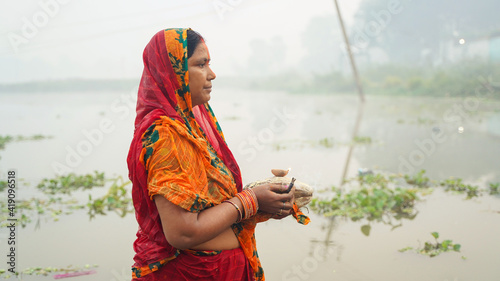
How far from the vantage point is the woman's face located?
1768 millimetres

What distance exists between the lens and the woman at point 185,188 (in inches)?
60.5

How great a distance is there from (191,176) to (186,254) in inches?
12.3

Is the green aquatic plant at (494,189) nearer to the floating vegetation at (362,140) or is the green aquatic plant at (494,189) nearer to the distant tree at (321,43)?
the floating vegetation at (362,140)

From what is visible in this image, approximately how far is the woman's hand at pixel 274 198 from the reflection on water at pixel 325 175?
2.25 metres

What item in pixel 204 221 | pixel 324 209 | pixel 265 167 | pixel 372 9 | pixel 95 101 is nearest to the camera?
pixel 204 221

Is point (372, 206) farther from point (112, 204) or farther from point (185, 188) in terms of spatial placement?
point (185, 188)

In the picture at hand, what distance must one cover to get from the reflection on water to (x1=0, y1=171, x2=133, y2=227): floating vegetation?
0.57 ft

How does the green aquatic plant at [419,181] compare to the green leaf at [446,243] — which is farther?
the green aquatic plant at [419,181]

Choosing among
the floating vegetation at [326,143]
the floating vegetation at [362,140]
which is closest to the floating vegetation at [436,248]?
the floating vegetation at [326,143]

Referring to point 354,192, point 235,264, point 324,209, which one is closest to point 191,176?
point 235,264

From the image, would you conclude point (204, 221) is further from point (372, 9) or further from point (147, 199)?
point (372, 9)

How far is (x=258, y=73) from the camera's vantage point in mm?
38500

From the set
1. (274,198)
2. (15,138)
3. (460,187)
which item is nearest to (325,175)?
(460,187)

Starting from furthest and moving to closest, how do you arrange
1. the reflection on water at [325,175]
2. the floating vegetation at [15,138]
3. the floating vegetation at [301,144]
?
1. the floating vegetation at [15,138]
2. the floating vegetation at [301,144]
3. the reflection on water at [325,175]
